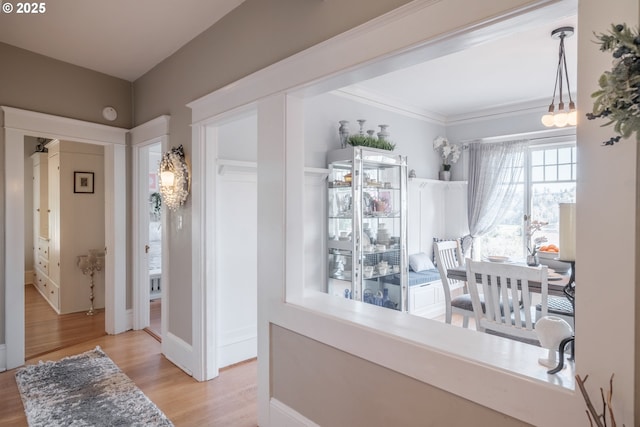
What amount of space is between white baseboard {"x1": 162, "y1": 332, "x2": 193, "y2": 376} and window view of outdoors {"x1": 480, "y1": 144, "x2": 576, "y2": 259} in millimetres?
4175

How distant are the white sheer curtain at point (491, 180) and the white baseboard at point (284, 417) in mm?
3948

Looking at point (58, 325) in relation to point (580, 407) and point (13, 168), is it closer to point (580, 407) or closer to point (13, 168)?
point (13, 168)

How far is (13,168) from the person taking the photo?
10.6ft

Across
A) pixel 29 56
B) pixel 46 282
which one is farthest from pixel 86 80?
pixel 46 282

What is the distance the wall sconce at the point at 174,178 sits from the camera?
3113 mm

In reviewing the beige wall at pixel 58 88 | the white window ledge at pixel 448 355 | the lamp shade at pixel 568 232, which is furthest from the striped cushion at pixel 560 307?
the beige wall at pixel 58 88

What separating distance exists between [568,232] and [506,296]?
1.49 metres

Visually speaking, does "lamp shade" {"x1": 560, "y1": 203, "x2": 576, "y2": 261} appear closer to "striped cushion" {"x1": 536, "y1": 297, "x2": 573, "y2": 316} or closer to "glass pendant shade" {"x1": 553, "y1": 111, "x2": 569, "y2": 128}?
"striped cushion" {"x1": 536, "y1": 297, "x2": 573, "y2": 316}

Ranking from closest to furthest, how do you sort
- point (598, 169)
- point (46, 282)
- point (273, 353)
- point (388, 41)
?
point (598, 169) → point (388, 41) → point (273, 353) → point (46, 282)

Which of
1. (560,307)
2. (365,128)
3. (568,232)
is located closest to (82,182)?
(365,128)

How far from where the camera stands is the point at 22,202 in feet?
10.7

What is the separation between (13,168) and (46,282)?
9.58ft

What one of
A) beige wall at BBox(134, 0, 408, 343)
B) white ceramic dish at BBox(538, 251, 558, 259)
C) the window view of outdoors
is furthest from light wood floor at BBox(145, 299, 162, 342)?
the window view of outdoors

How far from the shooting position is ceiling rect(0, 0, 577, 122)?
8.75 feet
